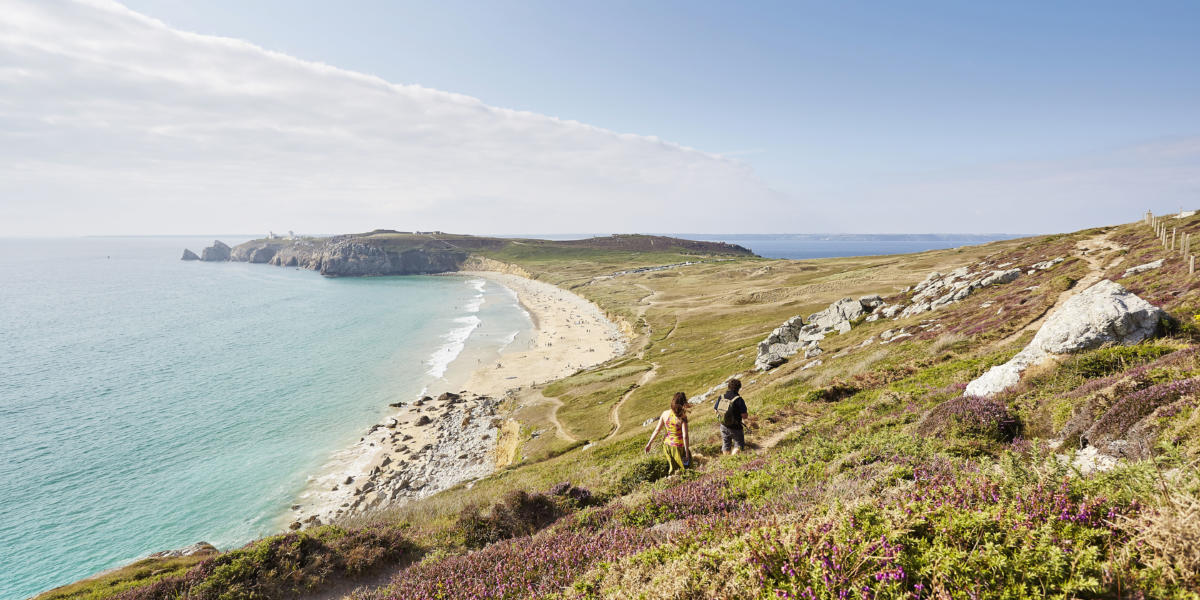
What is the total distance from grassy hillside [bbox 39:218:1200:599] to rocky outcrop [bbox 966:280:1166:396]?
65 centimetres

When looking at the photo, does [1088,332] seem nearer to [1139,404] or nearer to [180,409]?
[1139,404]

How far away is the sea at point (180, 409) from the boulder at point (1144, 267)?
62.3 meters

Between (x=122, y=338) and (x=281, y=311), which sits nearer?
(x=122, y=338)

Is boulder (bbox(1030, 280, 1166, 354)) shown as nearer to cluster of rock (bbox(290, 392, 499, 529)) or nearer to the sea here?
cluster of rock (bbox(290, 392, 499, 529))

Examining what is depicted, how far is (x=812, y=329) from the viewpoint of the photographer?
150ft

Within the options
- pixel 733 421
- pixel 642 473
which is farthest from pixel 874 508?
pixel 642 473

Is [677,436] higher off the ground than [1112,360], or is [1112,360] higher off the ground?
[1112,360]

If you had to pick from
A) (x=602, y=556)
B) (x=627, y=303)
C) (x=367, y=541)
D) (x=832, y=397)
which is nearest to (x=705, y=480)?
(x=602, y=556)

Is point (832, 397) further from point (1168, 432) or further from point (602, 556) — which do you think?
point (602, 556)

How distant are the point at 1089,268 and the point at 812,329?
20.8 metres

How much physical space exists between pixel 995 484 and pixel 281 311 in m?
150

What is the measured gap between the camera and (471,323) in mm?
109375

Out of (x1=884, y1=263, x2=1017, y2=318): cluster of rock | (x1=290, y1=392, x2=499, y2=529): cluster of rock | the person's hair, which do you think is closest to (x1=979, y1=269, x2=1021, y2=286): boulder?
(x1=884, y1=263, x2=1017, y2=318): cluster of rock

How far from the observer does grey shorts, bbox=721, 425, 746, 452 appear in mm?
15094
